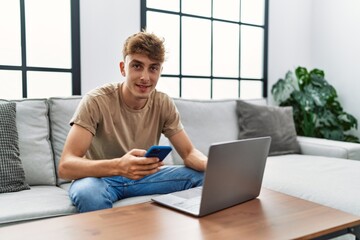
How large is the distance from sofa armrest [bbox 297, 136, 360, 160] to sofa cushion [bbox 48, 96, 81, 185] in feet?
5.74

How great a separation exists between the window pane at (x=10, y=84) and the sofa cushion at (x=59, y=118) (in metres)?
0.35

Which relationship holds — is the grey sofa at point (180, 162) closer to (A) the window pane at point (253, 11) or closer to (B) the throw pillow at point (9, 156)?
(B) the throw pillow at point (9, 156)

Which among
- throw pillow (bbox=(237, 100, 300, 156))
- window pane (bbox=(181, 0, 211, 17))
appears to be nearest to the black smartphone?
throw pillow (bbox=(237, 100, 300, 156))

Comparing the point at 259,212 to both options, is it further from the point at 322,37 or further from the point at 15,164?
the point at 322,37

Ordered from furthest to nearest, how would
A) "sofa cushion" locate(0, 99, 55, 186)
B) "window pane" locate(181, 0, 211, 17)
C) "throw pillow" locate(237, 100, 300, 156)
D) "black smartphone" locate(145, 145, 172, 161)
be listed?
"window pane" locate(181, 0, 211, 17)
"throw pillow" locate(237, 100, 300, 156)
"sofa cushion" locate(0, 99, 55, 186)
"black smartphone" locate(145, 145, 172, 161)

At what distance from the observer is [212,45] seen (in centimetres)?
319

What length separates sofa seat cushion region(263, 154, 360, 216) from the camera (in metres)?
1.67

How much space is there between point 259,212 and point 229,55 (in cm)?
231

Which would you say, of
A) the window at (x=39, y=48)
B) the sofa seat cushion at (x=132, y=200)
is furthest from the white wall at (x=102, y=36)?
the sofa seat cushion at (x=132, y=200)

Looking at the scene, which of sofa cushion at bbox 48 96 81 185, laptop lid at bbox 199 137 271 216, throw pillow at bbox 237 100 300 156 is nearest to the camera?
laptop lid at bbox 199 137 271 216

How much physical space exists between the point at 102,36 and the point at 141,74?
0.97m

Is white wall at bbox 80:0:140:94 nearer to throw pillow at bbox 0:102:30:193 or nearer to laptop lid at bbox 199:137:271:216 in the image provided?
throw pillow at bbox 0:102:30:193

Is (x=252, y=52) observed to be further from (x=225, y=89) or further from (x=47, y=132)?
(x=47, y=132)

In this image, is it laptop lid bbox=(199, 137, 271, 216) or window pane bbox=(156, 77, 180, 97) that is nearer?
laptop lid bbox=(199, 137, 271, 216)
